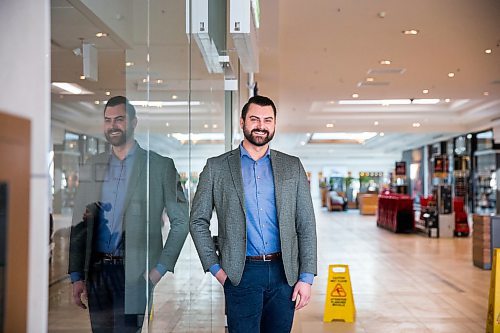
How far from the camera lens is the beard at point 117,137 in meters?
1.74

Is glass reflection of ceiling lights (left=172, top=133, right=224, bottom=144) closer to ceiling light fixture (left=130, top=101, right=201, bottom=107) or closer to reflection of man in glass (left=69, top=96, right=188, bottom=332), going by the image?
ceiling light fixture (left=130, top=101, right=201, bottom=107)

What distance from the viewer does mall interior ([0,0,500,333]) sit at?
0.87 metres

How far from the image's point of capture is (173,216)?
254cm

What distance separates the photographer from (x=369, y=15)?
7.44 meters

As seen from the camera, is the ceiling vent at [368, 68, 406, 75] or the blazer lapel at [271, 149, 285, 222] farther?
the ceiling vent at [368, 68, 406, 75]

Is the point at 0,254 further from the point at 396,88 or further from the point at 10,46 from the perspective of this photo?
the point at 396,88

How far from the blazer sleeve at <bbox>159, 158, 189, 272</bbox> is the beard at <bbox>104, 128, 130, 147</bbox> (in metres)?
0.52

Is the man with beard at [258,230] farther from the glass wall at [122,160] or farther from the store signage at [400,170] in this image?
the store signage at [400,170]

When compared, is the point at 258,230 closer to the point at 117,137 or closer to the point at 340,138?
the point at 117,137

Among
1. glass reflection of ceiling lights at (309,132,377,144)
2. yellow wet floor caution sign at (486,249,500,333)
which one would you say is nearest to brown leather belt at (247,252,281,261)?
yellow wet floor caution sign at (486,249,500,333)

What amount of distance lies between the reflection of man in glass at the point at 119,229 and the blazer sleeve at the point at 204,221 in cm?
33

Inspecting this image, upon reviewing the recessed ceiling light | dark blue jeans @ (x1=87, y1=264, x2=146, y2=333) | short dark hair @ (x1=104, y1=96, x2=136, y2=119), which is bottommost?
dark blue jeans @ (x1=87, y1=264, x2=146, y2=333)

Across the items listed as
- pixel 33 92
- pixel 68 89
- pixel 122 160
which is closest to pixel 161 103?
pixel 122 160

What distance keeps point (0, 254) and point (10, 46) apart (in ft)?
1.01
